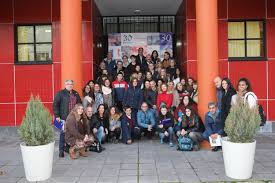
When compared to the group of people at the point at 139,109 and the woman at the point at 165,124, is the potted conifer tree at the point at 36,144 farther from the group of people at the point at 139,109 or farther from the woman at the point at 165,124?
the woman at the point at 165,124

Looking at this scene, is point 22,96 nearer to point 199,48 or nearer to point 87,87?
point 87,87

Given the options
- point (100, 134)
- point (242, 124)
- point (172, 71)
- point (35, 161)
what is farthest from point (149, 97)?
point (35, 161)

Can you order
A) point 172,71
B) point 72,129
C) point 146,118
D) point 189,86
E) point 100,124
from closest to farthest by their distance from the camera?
point 72,129 → point 100,124 → point 146,118 → point 189,86 → point 172,71

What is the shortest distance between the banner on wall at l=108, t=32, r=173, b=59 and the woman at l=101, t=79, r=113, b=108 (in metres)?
4.06

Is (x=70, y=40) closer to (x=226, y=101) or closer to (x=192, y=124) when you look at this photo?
(x=192, y=124)

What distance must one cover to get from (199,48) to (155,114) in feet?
7.52

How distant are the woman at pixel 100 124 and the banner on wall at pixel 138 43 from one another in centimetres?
504

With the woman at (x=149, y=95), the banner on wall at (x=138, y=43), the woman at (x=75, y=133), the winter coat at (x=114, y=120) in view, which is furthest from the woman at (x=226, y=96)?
the banner on wall at (x=138, y=43)

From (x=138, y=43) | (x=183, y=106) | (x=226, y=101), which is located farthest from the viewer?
(x=138, y=43)

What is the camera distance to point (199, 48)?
10.4 m

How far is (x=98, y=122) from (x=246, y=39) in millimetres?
6192

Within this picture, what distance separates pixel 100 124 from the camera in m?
10.8

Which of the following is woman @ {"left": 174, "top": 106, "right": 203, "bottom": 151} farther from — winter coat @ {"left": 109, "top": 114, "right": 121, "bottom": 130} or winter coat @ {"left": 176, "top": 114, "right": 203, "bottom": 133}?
winter coat @ {"left": 109, "top": 114, "right": 121, "bottom": 130}

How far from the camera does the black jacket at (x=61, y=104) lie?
381 inches
